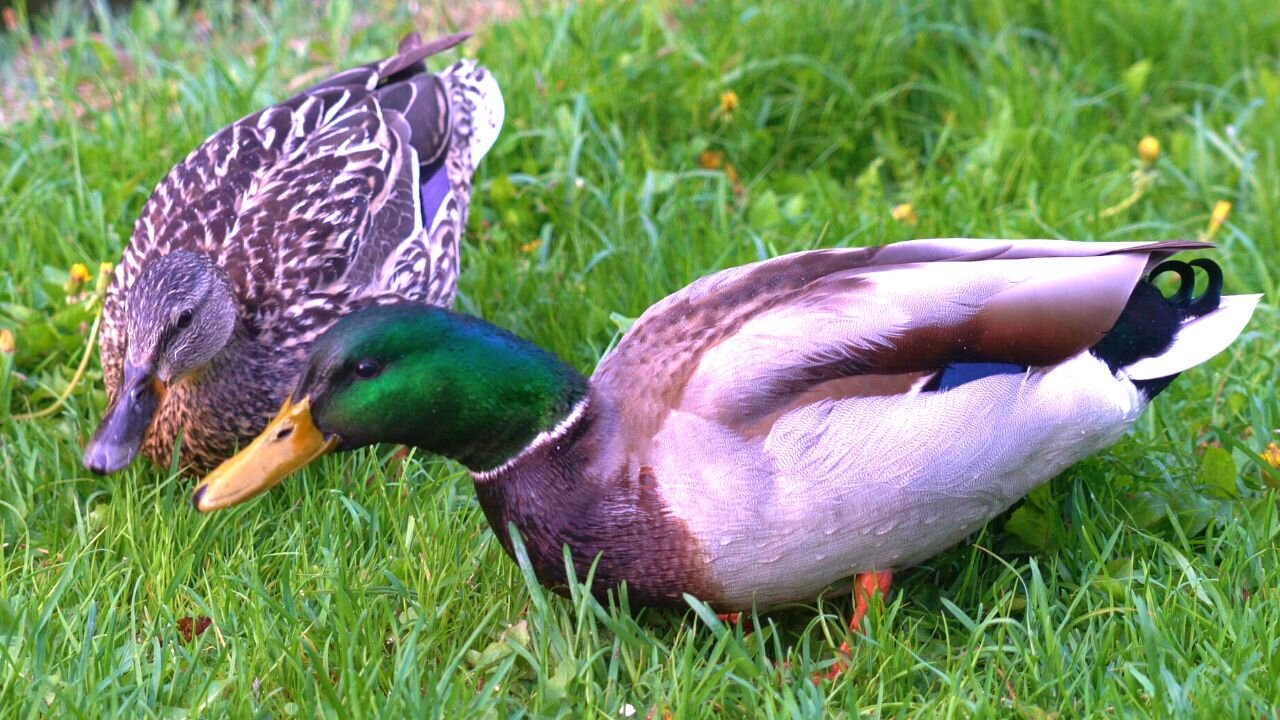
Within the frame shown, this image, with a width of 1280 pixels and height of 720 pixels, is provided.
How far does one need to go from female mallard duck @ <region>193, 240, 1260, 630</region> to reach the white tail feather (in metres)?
0.10

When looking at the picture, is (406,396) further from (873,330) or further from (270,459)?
(873,330)

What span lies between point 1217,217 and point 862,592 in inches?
80.1

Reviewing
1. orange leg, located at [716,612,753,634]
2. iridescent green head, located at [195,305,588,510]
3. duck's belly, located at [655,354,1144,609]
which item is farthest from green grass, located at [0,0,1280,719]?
iridescent green head, located at [195,305,588,510]

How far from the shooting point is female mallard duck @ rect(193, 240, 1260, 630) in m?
2.65

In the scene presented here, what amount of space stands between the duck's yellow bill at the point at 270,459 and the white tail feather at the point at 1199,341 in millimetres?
1575

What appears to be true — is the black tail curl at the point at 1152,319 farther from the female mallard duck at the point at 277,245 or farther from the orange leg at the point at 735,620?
the female mallard duck at the point at 277,245

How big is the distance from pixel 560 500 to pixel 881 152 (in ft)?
9.05

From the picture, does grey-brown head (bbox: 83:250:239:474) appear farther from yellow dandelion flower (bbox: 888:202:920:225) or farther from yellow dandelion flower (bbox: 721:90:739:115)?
yellow dandelion flower (bbox: 721:90:739:115)

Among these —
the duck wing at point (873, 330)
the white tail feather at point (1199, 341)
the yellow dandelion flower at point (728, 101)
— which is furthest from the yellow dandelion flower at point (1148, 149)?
the duck wing at point (873, 330)

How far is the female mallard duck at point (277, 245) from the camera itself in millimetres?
3326

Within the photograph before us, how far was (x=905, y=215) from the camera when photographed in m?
4.36

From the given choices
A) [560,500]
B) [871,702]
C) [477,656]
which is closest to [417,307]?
[560,500]

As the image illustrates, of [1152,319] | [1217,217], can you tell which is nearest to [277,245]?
[1152,319]

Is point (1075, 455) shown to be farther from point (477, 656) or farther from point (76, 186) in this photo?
point (76, 186)
